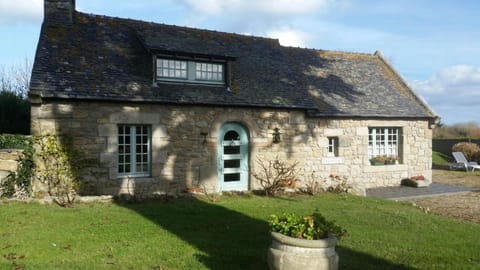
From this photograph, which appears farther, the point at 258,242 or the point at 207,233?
the point at 207,233

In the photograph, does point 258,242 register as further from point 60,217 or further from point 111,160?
point 111,160

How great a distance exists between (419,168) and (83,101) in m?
13.2

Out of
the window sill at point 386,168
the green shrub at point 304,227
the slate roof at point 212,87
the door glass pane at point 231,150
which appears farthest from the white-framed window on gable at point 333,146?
the green shrub at point 304,227

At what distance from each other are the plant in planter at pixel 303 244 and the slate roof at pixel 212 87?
7.92 meters

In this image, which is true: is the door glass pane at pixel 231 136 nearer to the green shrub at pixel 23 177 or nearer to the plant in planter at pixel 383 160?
the green shrub at pixel 23 177

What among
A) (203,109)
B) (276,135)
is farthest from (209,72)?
(276,135)

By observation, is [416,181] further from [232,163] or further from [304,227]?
[304,227]

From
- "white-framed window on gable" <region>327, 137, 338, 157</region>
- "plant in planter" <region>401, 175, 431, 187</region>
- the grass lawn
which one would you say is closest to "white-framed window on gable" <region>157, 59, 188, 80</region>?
the grass lawn

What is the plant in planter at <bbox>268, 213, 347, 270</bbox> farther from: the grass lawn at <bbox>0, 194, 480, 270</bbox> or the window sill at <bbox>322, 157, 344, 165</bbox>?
the window sill at <bbox>322, 157, 344, 165</bbox>

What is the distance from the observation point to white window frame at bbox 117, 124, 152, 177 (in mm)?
12070

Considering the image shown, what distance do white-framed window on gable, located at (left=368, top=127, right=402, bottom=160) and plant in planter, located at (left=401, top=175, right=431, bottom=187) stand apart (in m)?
0.98

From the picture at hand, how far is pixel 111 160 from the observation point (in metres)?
11.7

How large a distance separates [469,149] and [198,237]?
23.5 metres

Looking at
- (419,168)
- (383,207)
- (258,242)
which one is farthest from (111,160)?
(419,168)
